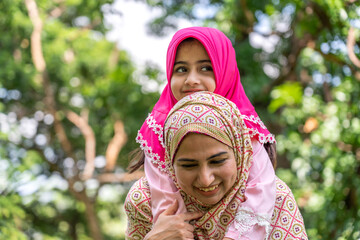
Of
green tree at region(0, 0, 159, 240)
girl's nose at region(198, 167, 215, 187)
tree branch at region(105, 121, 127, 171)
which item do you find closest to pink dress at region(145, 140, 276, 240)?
girl's nose at region(198, 167, 215, 187)

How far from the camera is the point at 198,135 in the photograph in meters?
1.90

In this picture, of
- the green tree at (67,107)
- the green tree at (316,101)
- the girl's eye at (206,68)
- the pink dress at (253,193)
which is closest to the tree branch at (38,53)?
the green tree at (67,107)

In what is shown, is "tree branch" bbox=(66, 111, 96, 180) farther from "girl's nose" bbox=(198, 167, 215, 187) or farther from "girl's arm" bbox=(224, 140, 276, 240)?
"girl's nose" bbox=(198, 167, 215, 187)

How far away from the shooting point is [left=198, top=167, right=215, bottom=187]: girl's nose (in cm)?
190

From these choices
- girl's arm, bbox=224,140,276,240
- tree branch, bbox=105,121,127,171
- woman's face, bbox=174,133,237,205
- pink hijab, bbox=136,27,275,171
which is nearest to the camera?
woman's face, bbox=174,133,237,205

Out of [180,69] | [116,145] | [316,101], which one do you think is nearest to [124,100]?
[116,145]

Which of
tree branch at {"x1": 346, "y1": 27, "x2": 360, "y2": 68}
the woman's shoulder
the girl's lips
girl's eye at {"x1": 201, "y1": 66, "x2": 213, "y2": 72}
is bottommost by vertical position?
the girl's lips

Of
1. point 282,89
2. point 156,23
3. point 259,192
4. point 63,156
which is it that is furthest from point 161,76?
point 259,192

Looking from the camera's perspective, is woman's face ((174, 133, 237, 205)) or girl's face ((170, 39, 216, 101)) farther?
girl's face ((170, 39, 216, 101))

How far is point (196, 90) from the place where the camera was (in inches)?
89.0

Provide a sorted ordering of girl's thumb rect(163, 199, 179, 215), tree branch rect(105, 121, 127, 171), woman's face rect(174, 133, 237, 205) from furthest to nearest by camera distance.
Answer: tree branch rect(105, 121, 127, 171) → girl's thumb rect(163, 199, 179, 215) → woman's face rect(174, 133, 237, 205)

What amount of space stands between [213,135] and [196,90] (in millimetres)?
419

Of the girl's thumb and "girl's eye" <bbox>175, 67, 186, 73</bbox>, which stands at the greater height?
"girl's eye" <bbox>175, 67, 186, 73</bbox>

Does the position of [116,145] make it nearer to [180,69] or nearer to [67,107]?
[67,107]
